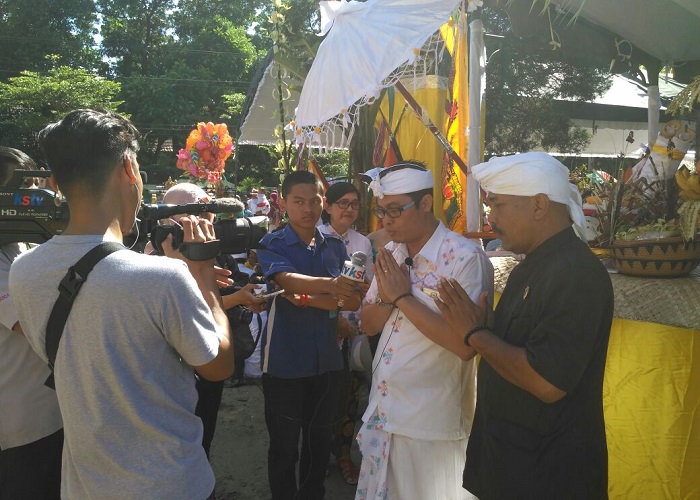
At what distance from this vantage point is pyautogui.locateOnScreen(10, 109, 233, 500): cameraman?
136cm

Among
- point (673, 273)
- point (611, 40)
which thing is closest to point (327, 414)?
point (673, 273)

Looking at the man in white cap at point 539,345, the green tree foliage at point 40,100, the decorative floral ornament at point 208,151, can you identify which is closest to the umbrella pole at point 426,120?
the man in white cap at point 539,345

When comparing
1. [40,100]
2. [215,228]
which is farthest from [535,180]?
[40,100]

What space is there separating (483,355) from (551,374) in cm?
28

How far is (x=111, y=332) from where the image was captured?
1.36 meters

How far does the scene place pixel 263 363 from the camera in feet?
9.80

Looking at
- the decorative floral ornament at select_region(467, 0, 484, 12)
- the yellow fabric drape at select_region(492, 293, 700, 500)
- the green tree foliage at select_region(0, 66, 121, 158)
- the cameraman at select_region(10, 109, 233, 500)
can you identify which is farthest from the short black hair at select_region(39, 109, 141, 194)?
the green tree foliage at select_region(0, 66, 121, 158)

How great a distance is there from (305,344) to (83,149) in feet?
5.85

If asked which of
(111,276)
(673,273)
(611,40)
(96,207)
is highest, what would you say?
(611,40)

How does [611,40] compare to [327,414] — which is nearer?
[327,414]

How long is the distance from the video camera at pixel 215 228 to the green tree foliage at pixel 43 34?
32.4 m

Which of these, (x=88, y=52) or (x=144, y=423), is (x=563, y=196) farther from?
(x=88, y=52)

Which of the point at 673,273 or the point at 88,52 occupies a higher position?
the point at 88,52

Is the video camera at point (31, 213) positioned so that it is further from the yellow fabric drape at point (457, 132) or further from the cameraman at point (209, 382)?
the yellow fabric drape at point (457, 132)
